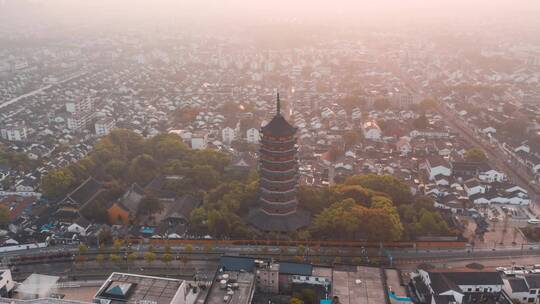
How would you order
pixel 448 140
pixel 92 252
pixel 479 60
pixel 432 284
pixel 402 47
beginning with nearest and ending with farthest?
pixel 432 284, pixel 92 252, pixel 448 140, pixel 479 60, pixel 402 47

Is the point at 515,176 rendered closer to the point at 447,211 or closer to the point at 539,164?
the point at 539,164

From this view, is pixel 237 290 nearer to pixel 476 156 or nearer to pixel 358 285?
pixel 358 285

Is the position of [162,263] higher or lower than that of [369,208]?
lower

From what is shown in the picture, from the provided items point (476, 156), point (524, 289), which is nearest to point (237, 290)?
point (524, 289)

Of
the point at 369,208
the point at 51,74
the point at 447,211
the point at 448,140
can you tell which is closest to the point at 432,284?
the point at 369,208

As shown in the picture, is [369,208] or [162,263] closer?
[162,263]

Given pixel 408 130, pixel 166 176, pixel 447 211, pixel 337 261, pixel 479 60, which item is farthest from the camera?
pixel 479 60

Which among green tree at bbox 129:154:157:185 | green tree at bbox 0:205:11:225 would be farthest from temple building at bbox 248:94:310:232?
green tree at bbox 0:205:11:225
